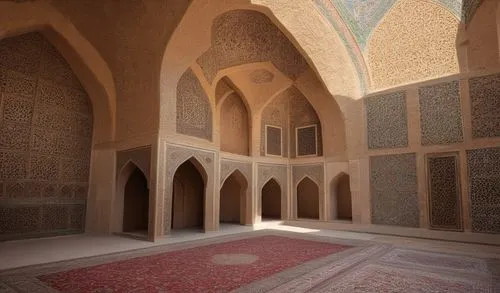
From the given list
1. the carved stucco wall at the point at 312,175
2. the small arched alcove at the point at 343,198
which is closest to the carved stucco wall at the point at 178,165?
the carved stucco wall at the point at 312,175

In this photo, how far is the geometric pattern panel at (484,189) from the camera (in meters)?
6.91

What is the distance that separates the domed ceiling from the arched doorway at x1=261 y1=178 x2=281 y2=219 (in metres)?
5.80

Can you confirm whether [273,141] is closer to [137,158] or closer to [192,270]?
[137,158]

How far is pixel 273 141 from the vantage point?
1127cm

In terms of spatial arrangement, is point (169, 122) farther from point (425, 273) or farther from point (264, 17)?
point (425, 273)

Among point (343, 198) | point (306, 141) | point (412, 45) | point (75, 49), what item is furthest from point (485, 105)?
point (75, 49)

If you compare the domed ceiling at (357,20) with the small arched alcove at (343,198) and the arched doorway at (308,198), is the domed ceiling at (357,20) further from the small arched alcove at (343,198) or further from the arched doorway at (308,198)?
the arched doorway at (308,198)

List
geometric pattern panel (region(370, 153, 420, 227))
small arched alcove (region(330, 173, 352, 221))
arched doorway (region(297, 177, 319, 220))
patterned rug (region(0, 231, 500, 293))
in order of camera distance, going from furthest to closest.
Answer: arched doorway (region(297, 177, 319, 220)) < small arched alcove (region(330, 173, 352, 221)) < geometric pattern panel (region(370, 153, 420, 227)) < patterned rug (region(0, 231, 500, 293))

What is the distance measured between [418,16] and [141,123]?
24.8ft

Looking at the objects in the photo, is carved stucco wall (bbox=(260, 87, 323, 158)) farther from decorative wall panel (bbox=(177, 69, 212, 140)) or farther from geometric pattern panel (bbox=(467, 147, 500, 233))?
geometric pattern panel (bbox=(467, 147, 500, 233))

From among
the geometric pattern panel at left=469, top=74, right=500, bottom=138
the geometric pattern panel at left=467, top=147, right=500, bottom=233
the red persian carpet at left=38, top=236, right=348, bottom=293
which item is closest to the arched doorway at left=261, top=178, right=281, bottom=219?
the red persian carpet at left=38, top=236, right=348, bottom=293

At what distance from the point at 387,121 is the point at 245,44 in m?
4.37

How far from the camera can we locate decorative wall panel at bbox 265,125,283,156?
11.1 meters

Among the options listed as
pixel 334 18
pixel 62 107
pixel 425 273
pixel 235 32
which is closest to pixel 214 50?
pixel 235 32
